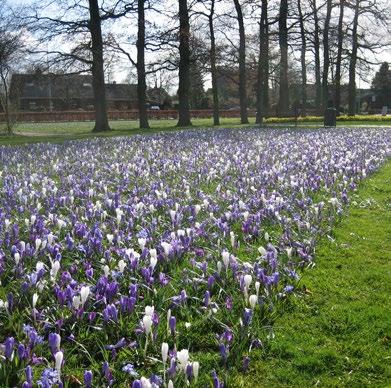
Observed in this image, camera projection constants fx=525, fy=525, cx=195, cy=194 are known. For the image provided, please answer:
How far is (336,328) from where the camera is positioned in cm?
365

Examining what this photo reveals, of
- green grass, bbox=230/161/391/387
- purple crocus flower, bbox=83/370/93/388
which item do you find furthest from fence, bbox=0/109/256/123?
purple crocus flower, bbox=83/370/93/388

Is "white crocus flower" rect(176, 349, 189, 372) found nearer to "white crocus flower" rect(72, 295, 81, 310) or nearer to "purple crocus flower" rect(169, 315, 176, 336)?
"purple crocus flower" rect(169, 315, 176, 336)

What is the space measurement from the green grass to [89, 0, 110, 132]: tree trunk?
1101 inches

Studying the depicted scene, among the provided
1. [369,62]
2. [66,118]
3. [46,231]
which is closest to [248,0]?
[369,62]

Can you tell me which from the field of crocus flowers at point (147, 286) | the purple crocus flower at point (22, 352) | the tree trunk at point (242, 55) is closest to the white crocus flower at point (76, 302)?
the field of crocus flowers at point (147, 286)

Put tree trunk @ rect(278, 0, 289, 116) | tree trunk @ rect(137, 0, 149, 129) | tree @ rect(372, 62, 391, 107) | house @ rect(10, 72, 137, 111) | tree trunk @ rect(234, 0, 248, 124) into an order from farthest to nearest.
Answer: house @ rect(10, 72, 137, 111) < tree @ rect(372, 62, 391, 107) < tree trunk @ rect(278, 0, 289, 116) < tree trunk @ rect(234, 0, 248, 124) < tree trunk @ rect(137, 0, 149, 129)

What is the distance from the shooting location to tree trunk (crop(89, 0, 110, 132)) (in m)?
31.3

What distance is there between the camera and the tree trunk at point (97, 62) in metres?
31.3

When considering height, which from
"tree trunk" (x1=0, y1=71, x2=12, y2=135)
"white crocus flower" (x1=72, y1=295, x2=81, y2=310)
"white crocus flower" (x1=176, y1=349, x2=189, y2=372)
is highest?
"tree trunk" (x1=0, y1=71, x2=12, y2=135)

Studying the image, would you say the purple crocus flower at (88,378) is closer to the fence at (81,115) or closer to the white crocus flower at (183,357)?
the white crocus flower at (183,357)

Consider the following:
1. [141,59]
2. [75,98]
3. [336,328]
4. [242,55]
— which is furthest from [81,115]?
[336,328]

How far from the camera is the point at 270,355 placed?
3.30 meters

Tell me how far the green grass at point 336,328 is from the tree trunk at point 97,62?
1101 inches

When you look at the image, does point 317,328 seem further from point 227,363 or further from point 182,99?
point 182,99
